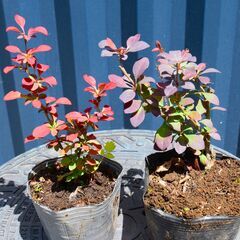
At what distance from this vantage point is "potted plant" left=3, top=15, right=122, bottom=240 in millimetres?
901

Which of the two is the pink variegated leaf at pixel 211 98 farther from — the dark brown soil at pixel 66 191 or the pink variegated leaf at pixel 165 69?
the dark brown soil at pixel 66 191

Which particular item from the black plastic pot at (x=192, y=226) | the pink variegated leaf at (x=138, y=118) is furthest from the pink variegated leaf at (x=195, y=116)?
the black plastic pot at (x=192, y=226)

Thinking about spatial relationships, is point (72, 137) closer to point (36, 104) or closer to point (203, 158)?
point (36, 104)

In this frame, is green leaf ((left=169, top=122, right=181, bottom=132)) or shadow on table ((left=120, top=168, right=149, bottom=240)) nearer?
green leaf ((left=169, top=122, right=181, bottom=132))

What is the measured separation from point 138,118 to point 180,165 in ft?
0.59

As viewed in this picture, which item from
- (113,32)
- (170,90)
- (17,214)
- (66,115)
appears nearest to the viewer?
(170,90)

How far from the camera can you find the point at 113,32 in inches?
66.1

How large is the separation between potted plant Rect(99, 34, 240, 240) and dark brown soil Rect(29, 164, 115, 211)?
111mm

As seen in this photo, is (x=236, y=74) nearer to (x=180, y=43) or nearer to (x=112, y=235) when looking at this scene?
(x=180, y=43)

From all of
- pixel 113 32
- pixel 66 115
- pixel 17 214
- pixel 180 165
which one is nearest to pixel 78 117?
pixel 66 115

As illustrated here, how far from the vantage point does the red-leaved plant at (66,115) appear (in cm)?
90

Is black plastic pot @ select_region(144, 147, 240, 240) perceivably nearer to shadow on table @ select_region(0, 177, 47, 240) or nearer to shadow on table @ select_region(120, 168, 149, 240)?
shadow on table @ select_region(120, 168, 149, 240)

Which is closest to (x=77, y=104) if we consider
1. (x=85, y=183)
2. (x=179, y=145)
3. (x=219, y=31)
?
(x=219, y=31)

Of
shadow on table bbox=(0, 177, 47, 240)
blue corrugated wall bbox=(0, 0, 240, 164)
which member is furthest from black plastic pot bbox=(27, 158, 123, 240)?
blue corrugated wall bbox=(0, 0, 240, 164)
